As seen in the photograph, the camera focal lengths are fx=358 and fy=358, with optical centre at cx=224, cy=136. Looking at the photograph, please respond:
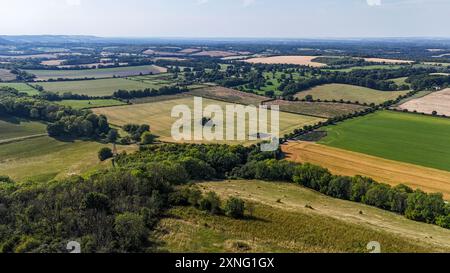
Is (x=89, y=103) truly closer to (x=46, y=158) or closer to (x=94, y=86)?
(x=94, y=86)

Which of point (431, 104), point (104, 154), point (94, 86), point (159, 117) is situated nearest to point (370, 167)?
point (104, 154)

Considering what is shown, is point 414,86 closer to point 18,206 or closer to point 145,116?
point 145,116

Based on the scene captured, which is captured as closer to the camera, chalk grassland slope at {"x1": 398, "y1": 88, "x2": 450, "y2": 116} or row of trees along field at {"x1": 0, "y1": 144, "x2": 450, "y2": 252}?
row of trees along field at {"x1": 0, "y1": 144, "x2": 450, "y2": 252}

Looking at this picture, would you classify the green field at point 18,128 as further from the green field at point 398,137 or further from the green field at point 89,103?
the green field at point 398,137

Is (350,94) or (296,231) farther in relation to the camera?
(350,94)

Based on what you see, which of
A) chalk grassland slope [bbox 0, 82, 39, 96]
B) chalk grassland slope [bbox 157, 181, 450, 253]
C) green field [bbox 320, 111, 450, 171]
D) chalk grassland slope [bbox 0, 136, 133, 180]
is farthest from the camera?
chalk grassland slope [bbox 0, 82, 39, 96]

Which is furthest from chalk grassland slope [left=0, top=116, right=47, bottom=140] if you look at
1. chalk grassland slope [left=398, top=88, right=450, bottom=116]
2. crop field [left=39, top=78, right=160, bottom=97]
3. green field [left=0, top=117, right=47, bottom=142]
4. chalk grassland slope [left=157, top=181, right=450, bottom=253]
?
chalk grassland slope [left=398, top=88, right=450, bottom=116]

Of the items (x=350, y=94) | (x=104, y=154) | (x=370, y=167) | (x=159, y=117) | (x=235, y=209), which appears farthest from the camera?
(x=350, y=94)

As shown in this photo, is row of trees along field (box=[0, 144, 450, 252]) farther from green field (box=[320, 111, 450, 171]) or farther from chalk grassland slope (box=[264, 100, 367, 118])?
chalk grassland slope (box=[264, 100, 367, 118])
